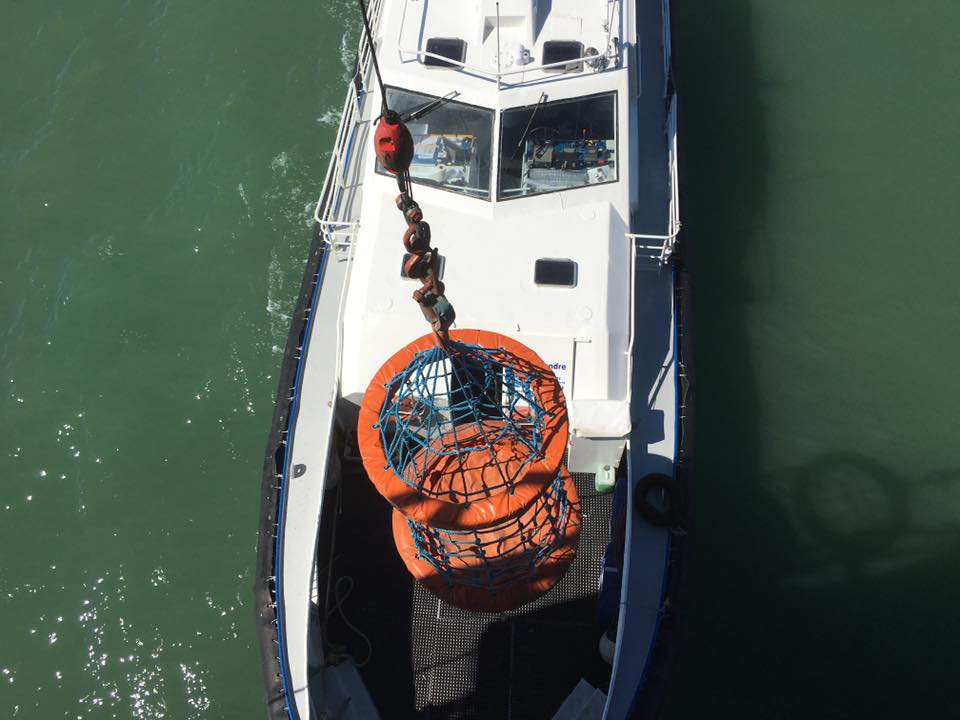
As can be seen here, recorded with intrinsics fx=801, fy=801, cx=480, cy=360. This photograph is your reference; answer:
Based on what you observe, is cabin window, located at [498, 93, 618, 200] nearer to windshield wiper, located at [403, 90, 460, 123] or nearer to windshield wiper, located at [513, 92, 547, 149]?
windshield wiper, located at [513, 92, 547, 149]

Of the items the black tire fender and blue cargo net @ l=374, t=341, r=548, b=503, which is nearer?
blue cargo net @ l=374, t=341, r=548, b=503

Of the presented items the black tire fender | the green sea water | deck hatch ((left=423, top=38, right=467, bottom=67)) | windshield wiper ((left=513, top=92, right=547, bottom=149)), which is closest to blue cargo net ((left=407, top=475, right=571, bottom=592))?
the black tire fender

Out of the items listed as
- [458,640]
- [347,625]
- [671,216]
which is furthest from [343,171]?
[458,640]

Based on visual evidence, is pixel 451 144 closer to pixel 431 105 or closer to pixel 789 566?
pixel 431 105

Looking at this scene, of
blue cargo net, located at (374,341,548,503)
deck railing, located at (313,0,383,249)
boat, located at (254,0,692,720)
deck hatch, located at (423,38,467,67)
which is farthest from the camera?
deck railing, located at (313,0,383,249)

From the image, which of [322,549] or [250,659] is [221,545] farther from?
[322,549]

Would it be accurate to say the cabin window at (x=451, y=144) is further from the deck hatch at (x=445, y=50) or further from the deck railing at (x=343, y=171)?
the deck railing at (x=343, y=171)

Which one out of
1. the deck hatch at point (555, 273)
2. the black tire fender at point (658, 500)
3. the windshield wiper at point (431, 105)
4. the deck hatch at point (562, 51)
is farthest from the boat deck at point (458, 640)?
the deck hatch at point (562, 51)
